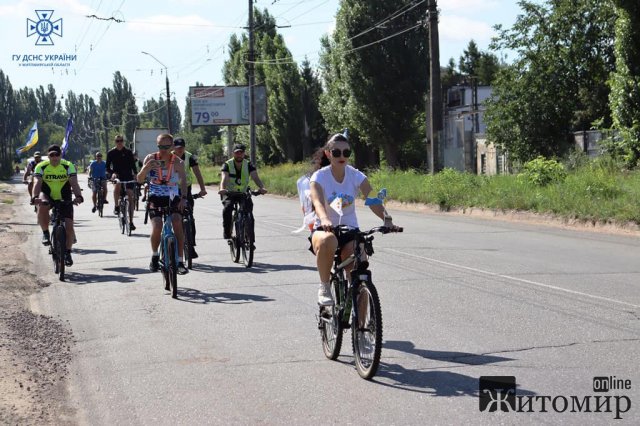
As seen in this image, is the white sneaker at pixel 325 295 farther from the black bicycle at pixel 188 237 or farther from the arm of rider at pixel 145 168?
the black bicycle at pixel 188 237

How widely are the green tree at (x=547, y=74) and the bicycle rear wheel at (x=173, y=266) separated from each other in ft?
85.5

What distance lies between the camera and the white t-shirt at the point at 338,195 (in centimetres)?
696

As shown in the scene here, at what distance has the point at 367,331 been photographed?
21.1 feet

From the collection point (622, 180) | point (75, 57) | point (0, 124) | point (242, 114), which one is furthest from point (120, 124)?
point (622, 180)

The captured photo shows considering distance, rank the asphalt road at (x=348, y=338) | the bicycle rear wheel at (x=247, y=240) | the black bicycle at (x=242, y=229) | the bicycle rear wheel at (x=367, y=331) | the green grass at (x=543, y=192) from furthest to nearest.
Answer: the green grass at (x=543, y=192), the black bicycle at (x=242, y=229), the bicycle rear wheel at (x=247, y=240), the bicycle rear wheel at (x=367, y=331), the asphalt road at (x=348, y=338)

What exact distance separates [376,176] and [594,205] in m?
17.9

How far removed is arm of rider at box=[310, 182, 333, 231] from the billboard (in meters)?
60.8

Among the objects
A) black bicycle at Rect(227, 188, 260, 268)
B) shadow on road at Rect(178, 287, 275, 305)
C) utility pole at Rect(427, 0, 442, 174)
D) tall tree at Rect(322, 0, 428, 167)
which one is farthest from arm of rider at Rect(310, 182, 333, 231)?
tall tree at Rect(322, 0, 428, 167)

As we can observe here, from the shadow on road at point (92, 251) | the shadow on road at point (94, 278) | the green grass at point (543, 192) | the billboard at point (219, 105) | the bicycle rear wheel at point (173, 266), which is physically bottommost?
the shadow on road at point (94, 278)

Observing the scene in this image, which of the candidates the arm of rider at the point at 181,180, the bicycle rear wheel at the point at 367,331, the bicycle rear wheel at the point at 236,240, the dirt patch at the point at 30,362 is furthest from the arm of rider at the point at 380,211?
the bicycle rear wheel at the point at 236,240

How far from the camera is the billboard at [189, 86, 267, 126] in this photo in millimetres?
67500

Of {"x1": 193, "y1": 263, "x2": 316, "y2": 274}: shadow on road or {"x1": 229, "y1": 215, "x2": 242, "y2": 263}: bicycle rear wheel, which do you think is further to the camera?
{"x1": 229, "y1": 215, "x2": 242, "y2": 263}: bicycle rear wheel

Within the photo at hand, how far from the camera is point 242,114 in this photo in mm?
68312

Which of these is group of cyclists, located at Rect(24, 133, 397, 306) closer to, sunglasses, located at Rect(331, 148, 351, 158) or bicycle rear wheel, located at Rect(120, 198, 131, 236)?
sunglasses, located at Rect(331, 148, 351, 158)
